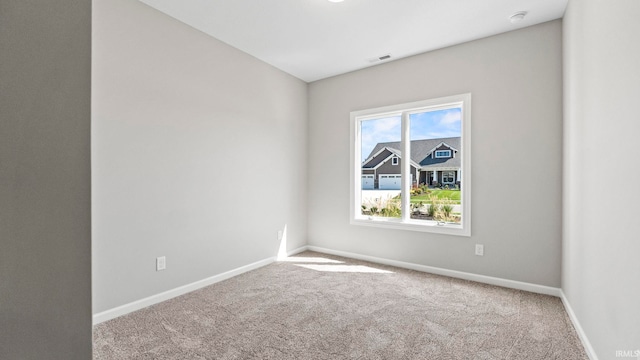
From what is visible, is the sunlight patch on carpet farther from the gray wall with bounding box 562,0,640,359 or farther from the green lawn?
the gray wall with bounding box 562,0,640,359

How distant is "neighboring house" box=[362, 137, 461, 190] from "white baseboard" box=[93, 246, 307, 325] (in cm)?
Answer: 187

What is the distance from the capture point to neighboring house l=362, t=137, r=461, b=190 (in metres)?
3.42

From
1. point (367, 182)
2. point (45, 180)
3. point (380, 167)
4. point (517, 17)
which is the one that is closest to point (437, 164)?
point (380, 167)

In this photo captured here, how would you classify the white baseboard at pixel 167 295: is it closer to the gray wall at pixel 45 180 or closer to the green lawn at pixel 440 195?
the gray wall at pixel 45 180

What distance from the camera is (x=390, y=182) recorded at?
12.8 ft

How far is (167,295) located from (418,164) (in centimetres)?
312

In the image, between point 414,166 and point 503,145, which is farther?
point 414,166

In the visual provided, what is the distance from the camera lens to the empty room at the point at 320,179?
73 centimetres

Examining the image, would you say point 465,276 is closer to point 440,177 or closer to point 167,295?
point 440,177

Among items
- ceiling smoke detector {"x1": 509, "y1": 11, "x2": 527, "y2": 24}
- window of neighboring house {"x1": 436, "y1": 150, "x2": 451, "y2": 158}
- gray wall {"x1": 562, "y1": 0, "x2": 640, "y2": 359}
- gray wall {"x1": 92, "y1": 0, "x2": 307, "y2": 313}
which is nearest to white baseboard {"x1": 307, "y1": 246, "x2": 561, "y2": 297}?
gray wall {"x1": 562, "y1": 0, "x2": 640, "y2": 359}

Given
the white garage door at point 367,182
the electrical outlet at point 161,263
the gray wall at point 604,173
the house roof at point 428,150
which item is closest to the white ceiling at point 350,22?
the gray wall at point 604,173

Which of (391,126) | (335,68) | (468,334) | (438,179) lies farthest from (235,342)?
(335,68)

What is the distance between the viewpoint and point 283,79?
4086mm

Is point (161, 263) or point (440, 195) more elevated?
point (440, 195)
